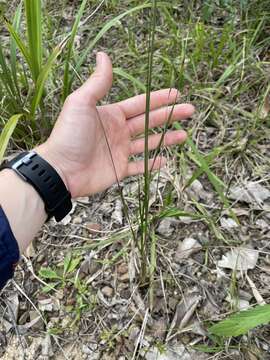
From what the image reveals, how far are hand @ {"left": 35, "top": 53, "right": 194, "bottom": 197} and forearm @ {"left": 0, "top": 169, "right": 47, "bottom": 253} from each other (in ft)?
0.35

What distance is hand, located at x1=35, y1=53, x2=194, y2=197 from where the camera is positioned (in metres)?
0.98

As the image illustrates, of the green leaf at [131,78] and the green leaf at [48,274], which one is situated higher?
the green leaf at [131,78]

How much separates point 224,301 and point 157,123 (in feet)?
1.61

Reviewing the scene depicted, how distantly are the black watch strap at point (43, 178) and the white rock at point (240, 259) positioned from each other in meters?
0.41

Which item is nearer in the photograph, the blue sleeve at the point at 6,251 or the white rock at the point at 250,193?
the blue sleeve at the point at 6,251

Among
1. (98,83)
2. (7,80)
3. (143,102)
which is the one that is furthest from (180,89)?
(7,80)

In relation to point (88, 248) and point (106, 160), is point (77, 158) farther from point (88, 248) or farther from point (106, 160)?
point (88, 248)

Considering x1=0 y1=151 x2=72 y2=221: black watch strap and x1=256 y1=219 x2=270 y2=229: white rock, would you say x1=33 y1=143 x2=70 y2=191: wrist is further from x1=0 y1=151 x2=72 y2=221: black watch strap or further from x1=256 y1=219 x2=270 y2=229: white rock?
x1=256 y1=219 x2=270 y2=229: white rock

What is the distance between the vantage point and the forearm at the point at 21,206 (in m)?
0.86

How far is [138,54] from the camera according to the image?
139 cm

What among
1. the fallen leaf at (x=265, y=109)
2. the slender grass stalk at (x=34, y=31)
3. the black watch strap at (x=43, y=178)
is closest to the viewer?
the black watch strap at (x=43, y=178)

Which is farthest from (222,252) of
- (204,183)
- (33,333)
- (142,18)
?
(142,18)

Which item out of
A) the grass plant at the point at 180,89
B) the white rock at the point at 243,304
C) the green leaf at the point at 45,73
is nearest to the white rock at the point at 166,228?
the grass plant at the point at 180,89

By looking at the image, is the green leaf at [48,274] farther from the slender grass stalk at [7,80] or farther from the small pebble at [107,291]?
the slender grass stalk at [7,80]
